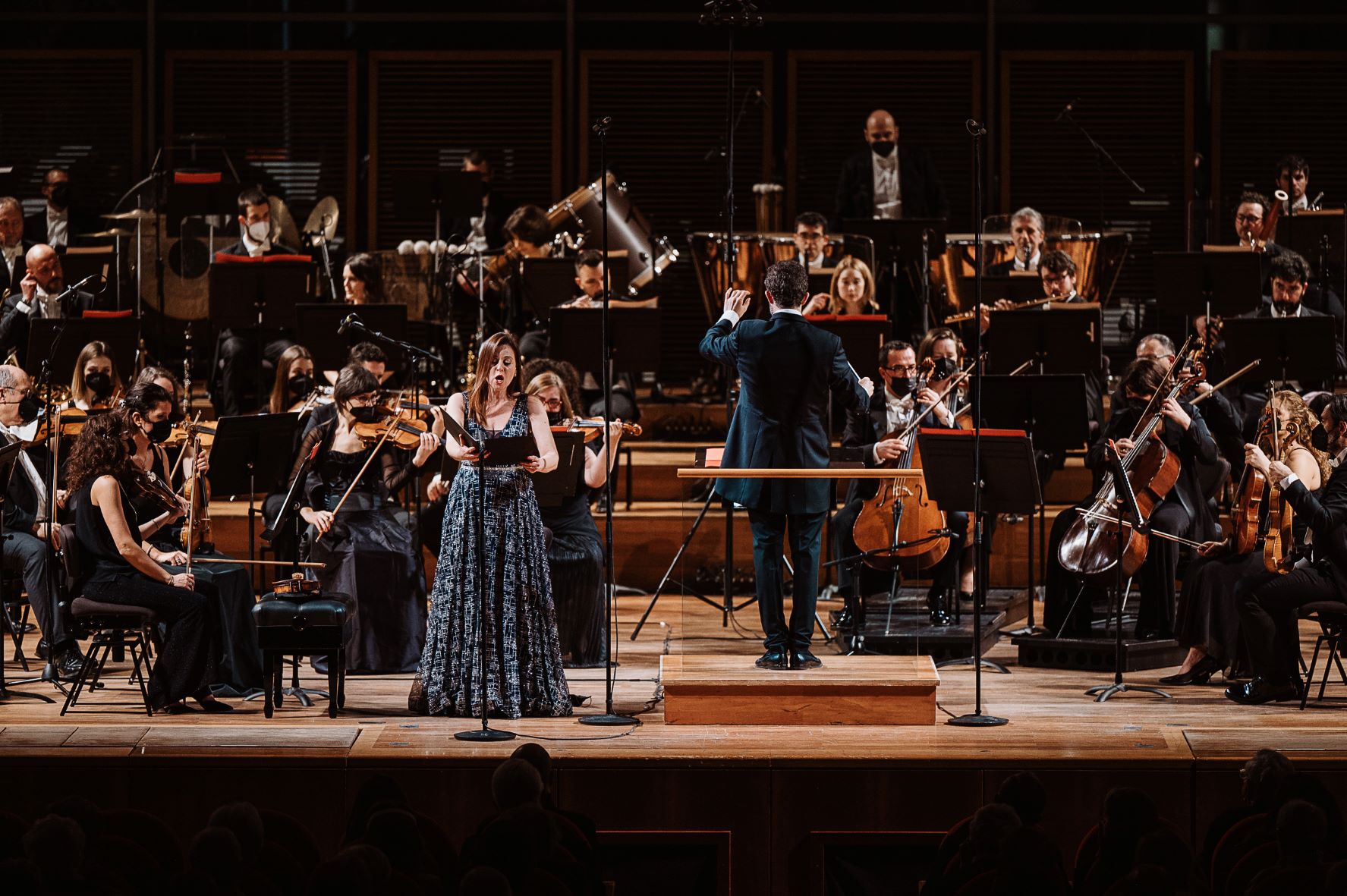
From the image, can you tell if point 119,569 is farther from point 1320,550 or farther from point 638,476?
point 1320,550

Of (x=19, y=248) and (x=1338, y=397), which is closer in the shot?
(x=1338, y=397)

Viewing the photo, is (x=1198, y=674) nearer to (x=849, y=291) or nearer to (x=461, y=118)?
(x=849, y=291)

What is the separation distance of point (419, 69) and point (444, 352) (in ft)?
8.35

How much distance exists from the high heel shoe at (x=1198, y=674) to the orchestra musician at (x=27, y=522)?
423cm

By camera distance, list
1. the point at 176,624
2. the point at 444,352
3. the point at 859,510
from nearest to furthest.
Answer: the point at 176,624
the point at 859,510
the point at 444,352

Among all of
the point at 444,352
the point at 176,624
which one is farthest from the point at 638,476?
the point at 176,624

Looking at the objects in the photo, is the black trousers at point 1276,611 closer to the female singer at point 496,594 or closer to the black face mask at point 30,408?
the female singer at point 496,594

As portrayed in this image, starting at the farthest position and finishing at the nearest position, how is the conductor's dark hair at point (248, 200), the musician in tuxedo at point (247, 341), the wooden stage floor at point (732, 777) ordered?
1. the conductor's dark hair at point (248, 200)
2. the musician in tuxedo at point (247, 341)
3. the wooden stage floor at point (732, 777)

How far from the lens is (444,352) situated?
1012cm

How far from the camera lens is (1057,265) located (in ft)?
28.3

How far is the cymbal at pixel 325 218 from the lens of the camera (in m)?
10.7

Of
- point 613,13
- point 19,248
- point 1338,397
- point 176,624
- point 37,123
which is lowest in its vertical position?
point 176,624

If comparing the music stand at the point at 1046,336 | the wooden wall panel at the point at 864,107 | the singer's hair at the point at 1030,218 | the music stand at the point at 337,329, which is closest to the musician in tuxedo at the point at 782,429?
the music stand at the point at 1046,336

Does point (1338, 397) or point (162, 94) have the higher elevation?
point (162, 94)
